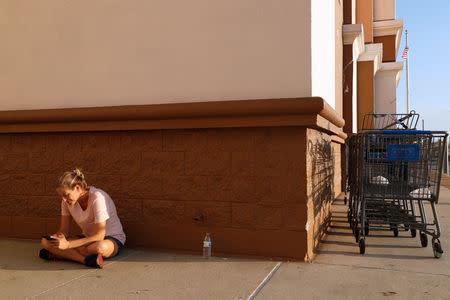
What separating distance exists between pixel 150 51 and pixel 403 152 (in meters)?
3.00

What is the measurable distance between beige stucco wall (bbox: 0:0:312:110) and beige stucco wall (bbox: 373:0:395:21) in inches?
625

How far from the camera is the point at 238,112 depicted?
4164mm

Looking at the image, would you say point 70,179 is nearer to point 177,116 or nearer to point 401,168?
point 177,116

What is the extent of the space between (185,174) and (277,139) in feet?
3.48

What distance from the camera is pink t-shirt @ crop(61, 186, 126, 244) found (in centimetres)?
398

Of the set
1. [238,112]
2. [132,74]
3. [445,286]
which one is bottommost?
[445,286]

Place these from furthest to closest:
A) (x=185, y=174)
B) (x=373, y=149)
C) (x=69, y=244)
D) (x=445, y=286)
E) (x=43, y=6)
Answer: (x=43, y=6)
(x=373, y=149)
(x=185, y=174)
(x=69, y=244)
(x=445, y=286)

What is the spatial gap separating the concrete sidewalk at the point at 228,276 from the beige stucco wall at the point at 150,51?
170cm

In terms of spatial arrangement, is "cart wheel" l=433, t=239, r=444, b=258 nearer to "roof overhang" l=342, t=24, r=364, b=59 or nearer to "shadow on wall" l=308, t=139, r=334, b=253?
"shadow on wall" l=308, t=139, r=334, b=253

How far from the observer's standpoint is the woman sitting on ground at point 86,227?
389cm

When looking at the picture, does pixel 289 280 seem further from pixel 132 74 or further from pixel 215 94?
pixel 132 74

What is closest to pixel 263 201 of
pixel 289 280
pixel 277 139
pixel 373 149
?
pixel 277 139

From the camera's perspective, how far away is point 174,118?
14.7 feet

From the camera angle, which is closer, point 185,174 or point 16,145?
point 185,174
